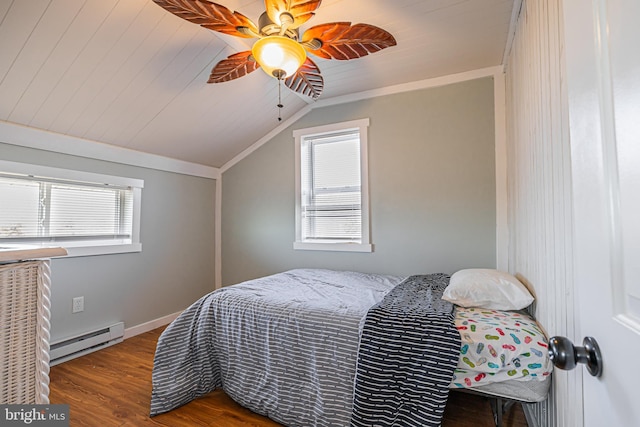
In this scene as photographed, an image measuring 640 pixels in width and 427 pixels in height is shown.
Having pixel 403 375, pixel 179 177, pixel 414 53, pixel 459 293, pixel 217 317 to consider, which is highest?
pixel 414 53

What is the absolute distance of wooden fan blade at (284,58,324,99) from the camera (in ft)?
6.57

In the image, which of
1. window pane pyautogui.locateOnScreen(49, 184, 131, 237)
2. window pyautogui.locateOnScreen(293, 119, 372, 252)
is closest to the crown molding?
window pane pyautogui.locateOnScreen(49, 184, 131, 237)

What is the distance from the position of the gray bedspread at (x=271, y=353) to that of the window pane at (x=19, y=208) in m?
1.52

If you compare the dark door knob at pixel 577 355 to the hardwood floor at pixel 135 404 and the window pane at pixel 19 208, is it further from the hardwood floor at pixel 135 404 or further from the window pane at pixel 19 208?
the window pane at pixel 19 208

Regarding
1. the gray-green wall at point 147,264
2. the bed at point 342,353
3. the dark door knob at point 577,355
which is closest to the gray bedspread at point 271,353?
the bed at point 342,353

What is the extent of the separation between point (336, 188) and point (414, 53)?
147 centimetres

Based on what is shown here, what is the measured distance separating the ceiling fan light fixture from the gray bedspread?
1404 mm

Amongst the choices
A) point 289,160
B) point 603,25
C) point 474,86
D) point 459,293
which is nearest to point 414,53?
point 474,86

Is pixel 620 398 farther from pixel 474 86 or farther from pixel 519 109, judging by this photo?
pixel 474 86

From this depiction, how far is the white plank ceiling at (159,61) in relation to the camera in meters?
1.79

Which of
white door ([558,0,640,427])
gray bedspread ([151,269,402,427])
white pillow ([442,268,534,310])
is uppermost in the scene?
white door ([558,0,640,427])

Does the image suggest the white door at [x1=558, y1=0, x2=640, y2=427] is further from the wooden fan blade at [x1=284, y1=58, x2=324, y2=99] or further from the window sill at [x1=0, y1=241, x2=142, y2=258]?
the window sill at [x1=0, y1=241, x2=142, y2=258]

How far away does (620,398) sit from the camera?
489mm

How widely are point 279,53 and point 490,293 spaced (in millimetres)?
1770
